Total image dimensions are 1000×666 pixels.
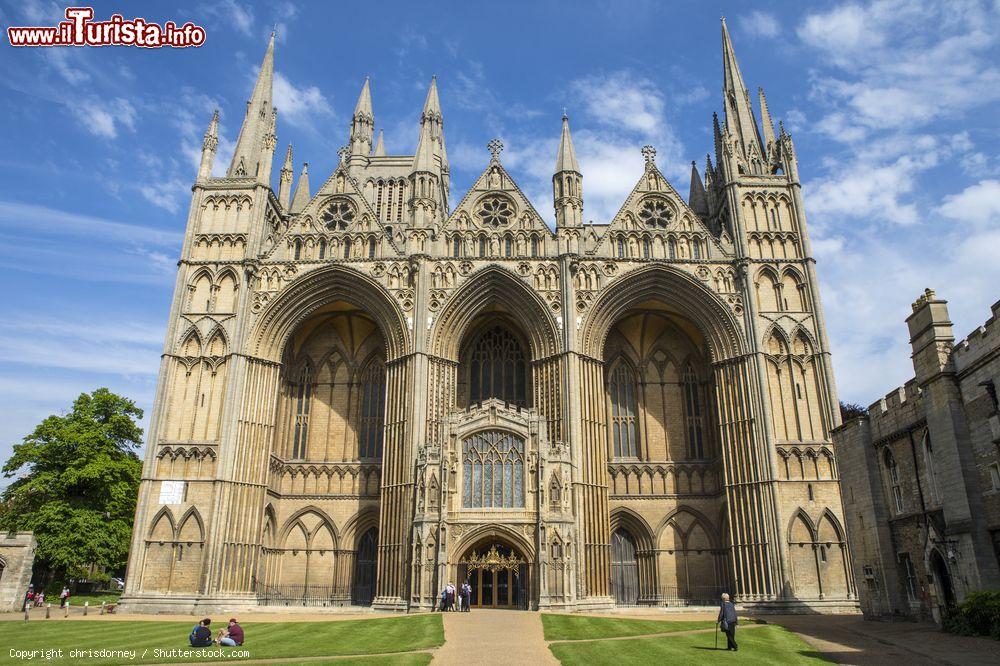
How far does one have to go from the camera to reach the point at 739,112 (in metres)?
39.0

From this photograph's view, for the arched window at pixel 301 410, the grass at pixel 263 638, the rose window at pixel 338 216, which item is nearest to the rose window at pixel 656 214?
the rose window at pixel 338 216

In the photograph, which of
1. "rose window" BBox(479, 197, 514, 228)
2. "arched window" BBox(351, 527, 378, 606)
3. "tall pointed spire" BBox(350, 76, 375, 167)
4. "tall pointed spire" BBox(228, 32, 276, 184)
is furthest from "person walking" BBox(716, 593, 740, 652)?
"tall pointed spire" BBox(350, 76, 375, 167)

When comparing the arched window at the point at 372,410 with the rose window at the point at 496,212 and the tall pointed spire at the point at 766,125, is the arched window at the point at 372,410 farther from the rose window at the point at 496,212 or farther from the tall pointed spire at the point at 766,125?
the tall pointed spire at the point at 766,125

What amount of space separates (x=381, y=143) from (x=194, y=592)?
40784mm

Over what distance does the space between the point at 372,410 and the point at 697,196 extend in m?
23.5

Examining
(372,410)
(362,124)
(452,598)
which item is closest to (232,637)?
(452,598)

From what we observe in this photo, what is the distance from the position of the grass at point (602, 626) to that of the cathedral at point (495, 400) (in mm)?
4896

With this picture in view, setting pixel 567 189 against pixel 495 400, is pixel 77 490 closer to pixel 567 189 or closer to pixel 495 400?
pixel 495 400

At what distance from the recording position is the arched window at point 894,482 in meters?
21.4

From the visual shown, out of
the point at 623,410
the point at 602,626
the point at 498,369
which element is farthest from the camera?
the point at 498,369

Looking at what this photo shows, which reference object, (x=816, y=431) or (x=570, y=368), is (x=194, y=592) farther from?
(x=816, y=431)

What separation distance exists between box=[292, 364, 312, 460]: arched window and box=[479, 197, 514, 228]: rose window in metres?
12.7

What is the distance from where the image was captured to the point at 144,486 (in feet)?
101

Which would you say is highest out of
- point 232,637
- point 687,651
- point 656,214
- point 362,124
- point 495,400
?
point 362,124
